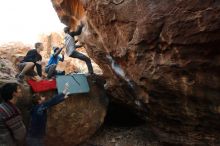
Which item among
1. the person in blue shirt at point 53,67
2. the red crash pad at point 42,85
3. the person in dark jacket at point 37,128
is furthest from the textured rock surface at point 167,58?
the person in dark jacket at point 37,128

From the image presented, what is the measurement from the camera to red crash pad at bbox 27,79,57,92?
9.05 metres

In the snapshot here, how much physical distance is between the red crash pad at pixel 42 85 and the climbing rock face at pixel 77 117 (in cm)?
55

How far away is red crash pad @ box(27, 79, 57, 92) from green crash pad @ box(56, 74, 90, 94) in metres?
0.16

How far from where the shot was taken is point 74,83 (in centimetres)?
947

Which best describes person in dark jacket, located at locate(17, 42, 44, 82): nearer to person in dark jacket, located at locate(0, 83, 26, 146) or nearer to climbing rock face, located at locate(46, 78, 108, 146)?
climbing rock face, located at locate(46, 78, 108, 146)

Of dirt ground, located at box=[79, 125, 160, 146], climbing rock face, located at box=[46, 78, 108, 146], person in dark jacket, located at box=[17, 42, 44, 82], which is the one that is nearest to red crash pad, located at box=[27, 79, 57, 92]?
person in dark jacket, located at box=[17, 42, 44, 82]

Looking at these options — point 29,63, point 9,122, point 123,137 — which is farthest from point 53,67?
point 9,122

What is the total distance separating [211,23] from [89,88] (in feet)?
15.9

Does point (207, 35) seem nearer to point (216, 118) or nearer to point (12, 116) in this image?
point (216, 118)

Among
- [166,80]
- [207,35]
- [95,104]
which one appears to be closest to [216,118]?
[166,80]

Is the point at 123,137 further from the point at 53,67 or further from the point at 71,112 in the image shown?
the point at 53,67

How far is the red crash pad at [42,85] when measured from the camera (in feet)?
29.7

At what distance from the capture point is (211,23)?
19.0 ft

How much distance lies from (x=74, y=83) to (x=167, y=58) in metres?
3.48
